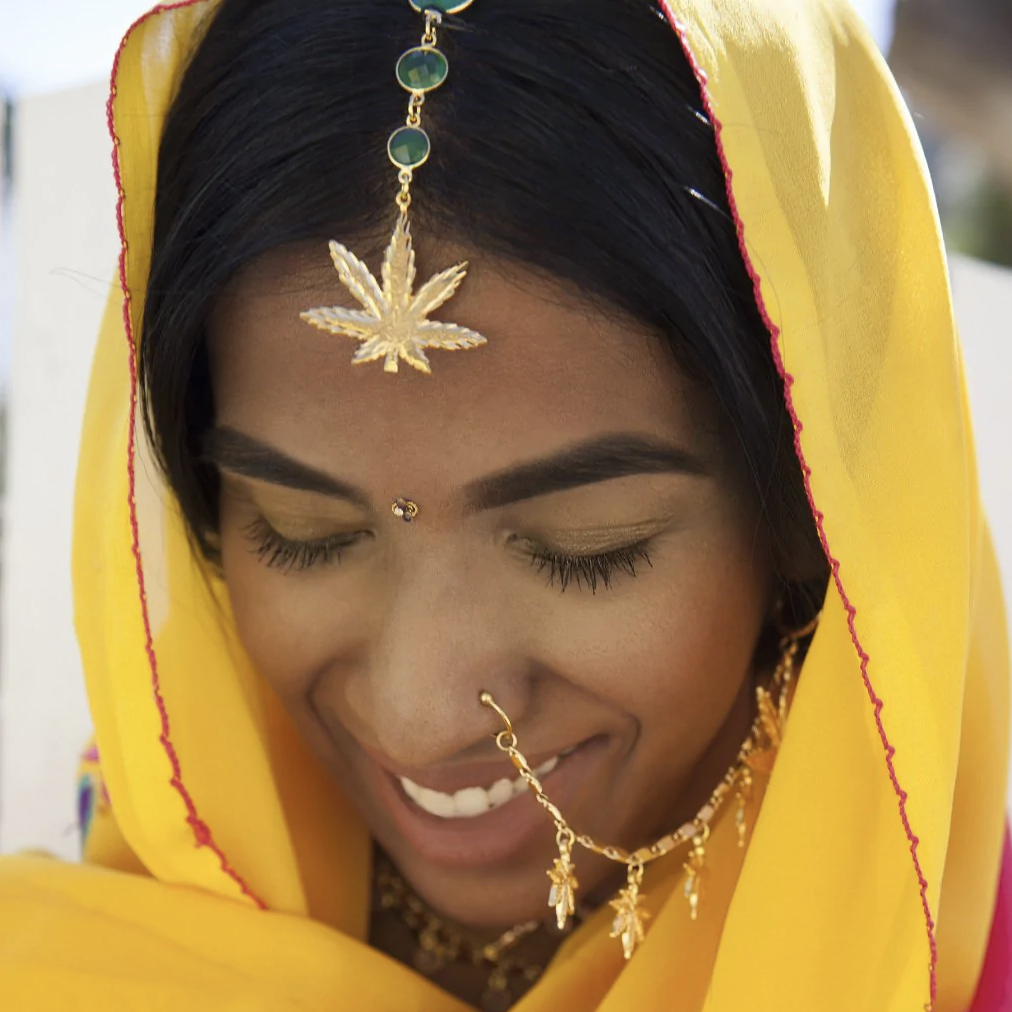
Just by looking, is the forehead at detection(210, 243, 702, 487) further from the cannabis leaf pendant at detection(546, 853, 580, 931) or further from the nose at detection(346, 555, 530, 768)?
the cannabis leaf pendant at detection(546, 853, 580, 931)

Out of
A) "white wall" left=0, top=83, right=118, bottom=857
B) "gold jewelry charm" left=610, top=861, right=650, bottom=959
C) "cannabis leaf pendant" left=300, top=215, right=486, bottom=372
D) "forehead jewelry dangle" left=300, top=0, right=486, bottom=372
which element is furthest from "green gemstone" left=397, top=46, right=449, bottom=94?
"white wall" left=0, top=83, right=118, bottom=857

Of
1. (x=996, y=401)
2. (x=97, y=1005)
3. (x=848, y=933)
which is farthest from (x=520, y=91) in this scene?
(x=996, y=401)

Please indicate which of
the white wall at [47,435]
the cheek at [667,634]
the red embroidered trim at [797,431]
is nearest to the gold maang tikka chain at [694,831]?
the cheek at [667,634]

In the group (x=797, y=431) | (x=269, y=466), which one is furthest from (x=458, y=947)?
(x=797, y=431)

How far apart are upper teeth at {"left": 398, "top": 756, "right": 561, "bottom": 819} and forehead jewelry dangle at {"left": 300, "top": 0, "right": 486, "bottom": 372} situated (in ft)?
1.33

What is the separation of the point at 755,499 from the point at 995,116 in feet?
9.58

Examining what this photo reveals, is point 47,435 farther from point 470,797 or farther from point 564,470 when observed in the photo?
point 564,470

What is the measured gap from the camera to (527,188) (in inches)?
38.9

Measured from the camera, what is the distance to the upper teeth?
1.20 metres

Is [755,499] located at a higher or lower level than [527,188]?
lower

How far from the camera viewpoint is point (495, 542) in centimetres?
108

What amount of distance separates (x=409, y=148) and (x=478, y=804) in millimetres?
587

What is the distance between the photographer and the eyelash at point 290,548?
1145 millimetres

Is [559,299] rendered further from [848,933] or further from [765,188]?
[848,933]
